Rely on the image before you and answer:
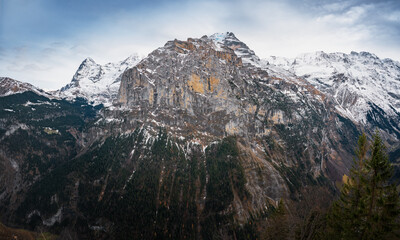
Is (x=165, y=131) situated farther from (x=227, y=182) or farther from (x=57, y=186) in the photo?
(x=57, y=186)

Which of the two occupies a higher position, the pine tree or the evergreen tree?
the pine tree

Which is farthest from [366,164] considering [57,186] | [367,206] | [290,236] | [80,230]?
[57,186]

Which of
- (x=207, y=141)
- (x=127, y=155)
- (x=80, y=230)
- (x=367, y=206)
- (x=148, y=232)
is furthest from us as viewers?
(x=207, y=141)

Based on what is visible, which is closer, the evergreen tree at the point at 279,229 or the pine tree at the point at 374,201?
the pine tree at the point at 374,201

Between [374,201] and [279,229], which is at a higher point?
[374,201]

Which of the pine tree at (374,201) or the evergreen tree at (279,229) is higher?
the pine tree at (374,201)

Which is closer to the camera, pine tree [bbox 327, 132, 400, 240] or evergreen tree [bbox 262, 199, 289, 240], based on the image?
pine tree [bbox 327, 132, 400, 240]

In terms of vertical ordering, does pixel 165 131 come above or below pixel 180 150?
above

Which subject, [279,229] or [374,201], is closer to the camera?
[374,201]
